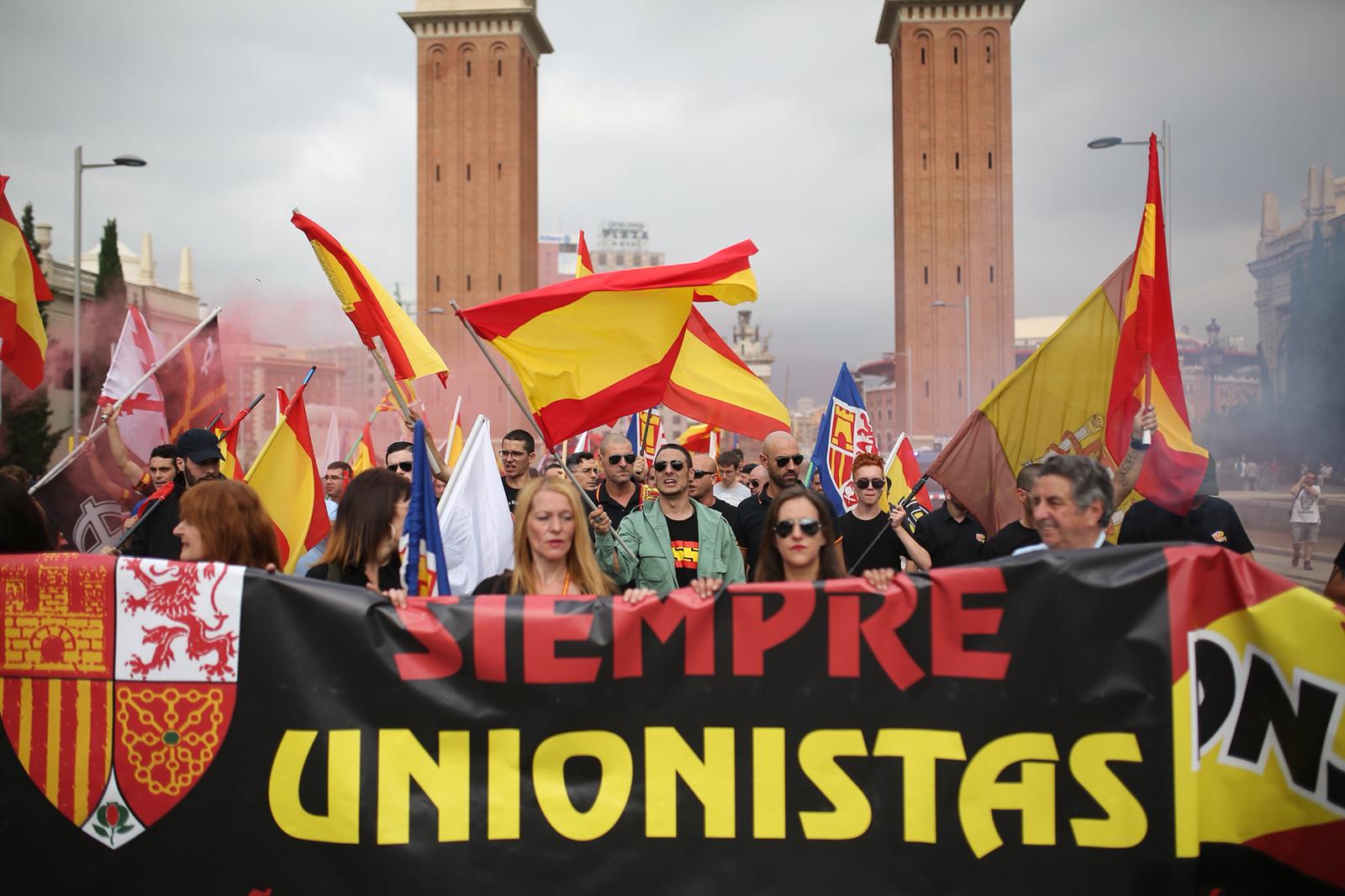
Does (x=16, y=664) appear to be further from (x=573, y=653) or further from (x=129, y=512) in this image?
(x=129, y=512)

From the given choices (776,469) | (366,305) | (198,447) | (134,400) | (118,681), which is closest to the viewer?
(118,681)

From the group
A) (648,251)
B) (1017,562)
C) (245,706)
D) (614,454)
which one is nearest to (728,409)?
(614,454)

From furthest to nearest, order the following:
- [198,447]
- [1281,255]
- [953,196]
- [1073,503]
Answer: [953,196] < [1281,255] < [198,447] < [1073,503]

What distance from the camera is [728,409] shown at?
6.09m

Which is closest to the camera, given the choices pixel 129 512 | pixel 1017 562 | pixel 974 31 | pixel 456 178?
pixel 1017 562

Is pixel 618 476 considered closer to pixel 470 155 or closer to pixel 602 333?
pixel 602 333

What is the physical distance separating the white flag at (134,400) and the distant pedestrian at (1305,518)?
1463 centimetres

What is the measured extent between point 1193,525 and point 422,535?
3593mm

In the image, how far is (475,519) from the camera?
5.18 meters

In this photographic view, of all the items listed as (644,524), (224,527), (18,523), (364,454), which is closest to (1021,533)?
(644,524)

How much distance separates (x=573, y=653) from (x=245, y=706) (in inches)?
38.3

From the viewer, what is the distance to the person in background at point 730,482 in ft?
29.0

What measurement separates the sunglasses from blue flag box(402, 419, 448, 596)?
1139 millimetres

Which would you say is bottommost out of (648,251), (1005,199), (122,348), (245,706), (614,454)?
(245,706)
